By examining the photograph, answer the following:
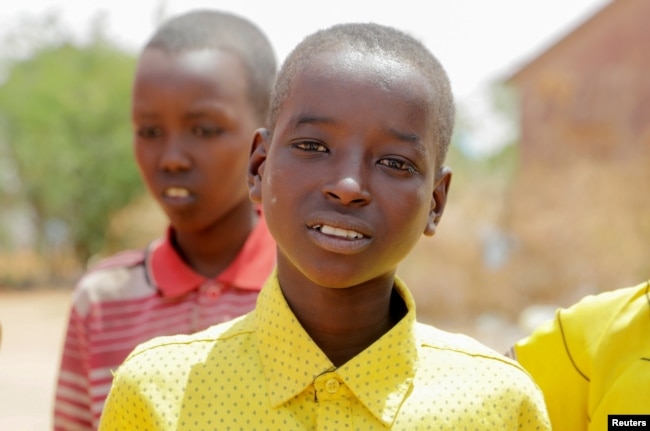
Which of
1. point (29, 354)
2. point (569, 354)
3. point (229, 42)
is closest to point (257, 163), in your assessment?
point (569, 354)

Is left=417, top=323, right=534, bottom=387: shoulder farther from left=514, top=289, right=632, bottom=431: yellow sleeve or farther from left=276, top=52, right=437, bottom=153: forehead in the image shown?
left=276, top=52, right=437, bottom=153: forehead

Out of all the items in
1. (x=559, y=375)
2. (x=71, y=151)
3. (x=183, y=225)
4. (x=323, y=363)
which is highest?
(x=71, y=151)

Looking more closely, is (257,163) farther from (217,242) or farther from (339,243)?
(217,242)

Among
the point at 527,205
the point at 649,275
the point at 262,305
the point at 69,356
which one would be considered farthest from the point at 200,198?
the point at 527,205

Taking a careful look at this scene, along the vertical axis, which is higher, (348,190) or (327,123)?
(327,123)

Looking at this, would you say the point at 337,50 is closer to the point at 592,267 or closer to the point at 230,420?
the point at 230,420

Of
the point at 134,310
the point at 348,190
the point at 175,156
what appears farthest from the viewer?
the point at 134,310

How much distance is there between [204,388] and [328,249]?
36cm

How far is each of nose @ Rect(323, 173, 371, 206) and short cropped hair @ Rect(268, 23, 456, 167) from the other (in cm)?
26

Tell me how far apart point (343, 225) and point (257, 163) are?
381mm

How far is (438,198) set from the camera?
6.53 feet

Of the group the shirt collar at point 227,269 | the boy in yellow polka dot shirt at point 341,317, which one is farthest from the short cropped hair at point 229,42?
the boy in yellow polka dot shirt at point 341,317

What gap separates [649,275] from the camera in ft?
36.2

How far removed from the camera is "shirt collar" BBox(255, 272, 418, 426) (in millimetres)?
1726
